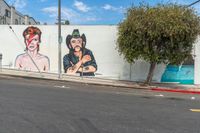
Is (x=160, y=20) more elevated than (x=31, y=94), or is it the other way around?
(x=160, y=20)

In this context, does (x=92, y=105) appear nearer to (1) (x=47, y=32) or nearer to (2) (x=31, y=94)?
(2) (x=31, y=94)

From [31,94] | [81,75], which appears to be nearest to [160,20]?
[81,75]

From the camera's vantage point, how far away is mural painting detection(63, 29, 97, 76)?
81.0 ft

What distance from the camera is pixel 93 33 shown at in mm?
24656

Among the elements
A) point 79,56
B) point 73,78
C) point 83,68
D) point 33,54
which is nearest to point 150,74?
point 83,68

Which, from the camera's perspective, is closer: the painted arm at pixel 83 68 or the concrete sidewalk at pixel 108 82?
the concrete sidewalk at pixel 108 82

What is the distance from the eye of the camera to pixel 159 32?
2038 centimetres

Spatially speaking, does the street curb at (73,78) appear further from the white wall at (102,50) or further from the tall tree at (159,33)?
the tall tree at (159,33)

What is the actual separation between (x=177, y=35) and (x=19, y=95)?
968 cm

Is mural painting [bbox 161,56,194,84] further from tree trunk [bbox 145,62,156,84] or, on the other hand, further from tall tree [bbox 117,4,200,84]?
tall tree [bbox 117,4,200,84]

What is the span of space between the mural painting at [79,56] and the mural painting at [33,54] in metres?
1.70

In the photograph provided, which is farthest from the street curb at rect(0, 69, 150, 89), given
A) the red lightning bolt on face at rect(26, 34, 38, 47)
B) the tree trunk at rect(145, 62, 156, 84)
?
the red lightning bolt on face at rect(26, 34, 38, 47)

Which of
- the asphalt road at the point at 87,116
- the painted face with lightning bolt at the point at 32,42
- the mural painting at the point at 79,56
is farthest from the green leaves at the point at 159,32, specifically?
the asphalt road at the point at 87,116

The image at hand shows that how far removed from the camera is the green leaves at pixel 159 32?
2028cm
